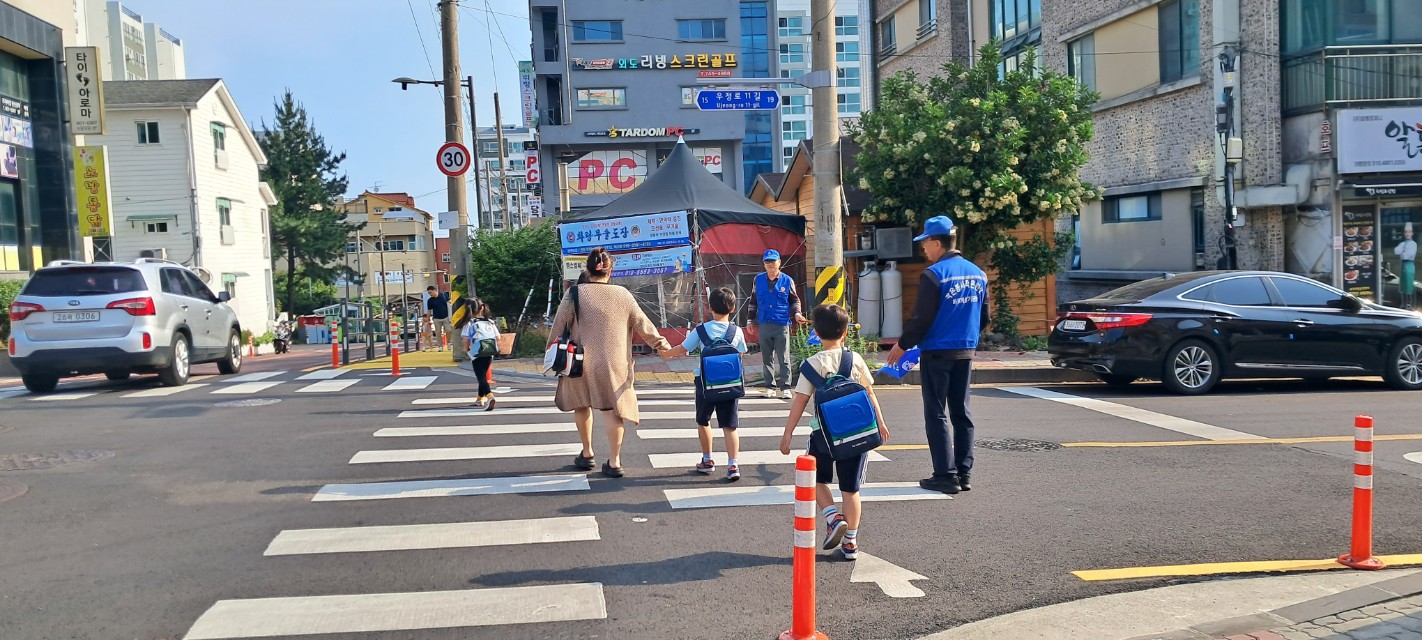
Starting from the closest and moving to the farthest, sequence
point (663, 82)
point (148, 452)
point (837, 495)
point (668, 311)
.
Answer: point (837, 495) < point (148, 452) < point (668, 311) < point (663, 82)

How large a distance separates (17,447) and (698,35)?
152ft

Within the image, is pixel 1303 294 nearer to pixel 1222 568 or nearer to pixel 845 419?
pixel 1222 568

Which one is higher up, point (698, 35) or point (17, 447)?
point (698, 35)

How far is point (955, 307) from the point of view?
22.7ft

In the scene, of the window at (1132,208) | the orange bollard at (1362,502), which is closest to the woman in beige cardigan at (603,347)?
the orange bollard at (1362,502)

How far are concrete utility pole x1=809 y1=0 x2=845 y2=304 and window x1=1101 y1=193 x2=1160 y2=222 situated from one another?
1299 cm

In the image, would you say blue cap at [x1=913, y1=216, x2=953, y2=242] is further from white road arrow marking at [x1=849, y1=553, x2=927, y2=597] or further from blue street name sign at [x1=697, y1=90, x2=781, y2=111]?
blue street name sign at [x1=697, y1=90, x2=781, y2=111]

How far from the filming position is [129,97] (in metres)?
35.3

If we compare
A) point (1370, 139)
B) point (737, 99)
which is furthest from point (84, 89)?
point (1370, 139)

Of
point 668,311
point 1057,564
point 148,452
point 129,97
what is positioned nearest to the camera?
point 1057,564

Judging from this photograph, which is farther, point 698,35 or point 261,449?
point 698,35

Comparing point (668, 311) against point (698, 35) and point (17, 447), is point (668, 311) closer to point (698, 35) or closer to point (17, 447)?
point (17, 447)

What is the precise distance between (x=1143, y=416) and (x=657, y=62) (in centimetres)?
4374

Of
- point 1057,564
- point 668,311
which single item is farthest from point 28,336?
point 1057,564
